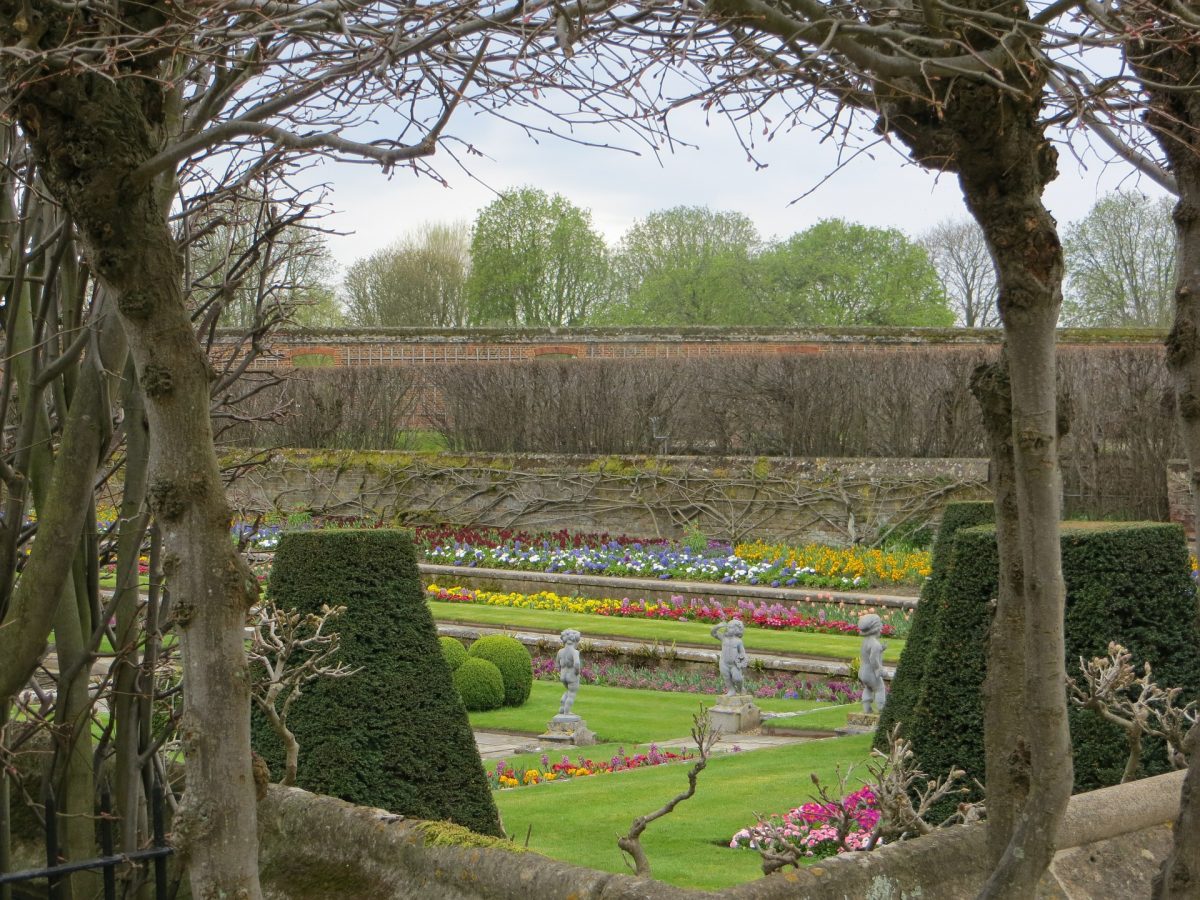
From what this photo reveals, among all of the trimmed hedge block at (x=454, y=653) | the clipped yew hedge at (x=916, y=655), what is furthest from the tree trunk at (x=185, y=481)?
the trimmed hedge block at (x=454, y=653)

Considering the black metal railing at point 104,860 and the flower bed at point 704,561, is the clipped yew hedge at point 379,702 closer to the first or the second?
the black metal railing at point 104,860

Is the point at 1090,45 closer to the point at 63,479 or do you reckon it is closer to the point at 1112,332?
the point at 63,479

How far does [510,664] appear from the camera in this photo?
36.1ft

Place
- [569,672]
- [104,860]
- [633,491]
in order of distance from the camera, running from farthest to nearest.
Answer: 1. [633,491]
2. [569,672]
3. [104,860]

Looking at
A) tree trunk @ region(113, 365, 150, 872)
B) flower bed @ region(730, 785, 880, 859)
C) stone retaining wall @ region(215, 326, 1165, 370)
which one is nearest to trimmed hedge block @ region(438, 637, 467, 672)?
flower bed @ region(730, 785, 880, 859)

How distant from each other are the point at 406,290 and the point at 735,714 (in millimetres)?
33178

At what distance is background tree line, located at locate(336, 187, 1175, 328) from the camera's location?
3500cm

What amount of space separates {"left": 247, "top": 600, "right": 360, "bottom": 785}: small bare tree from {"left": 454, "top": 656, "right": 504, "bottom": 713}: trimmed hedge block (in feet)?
13.0

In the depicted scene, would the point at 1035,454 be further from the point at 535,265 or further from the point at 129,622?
the point at 535,265

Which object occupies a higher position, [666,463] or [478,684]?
[666,463]

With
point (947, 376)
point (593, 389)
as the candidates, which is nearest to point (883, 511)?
point (947, 376)

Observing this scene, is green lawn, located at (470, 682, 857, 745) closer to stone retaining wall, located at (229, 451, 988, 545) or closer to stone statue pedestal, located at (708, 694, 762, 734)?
stone statue pedestal, located at (708, 694, 762, 734)

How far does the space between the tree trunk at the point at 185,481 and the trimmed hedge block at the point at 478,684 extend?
843 cm

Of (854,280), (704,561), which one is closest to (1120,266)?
(854,280)
